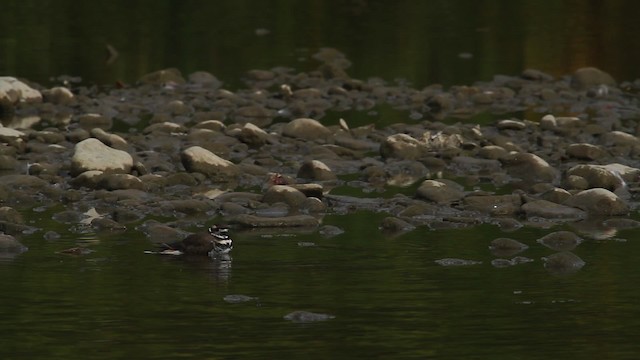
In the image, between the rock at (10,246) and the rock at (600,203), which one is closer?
the rock at (10,246)

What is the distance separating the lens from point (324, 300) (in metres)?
11.2

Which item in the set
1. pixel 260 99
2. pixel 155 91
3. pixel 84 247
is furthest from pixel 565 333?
pixel 155 91

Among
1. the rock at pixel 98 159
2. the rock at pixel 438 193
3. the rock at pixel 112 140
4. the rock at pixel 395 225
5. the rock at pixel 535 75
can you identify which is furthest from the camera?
the rock at pixel 535 75

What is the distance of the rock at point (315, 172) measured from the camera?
17.9 metres

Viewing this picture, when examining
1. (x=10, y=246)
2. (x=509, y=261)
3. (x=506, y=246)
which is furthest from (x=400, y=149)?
(x=10, y=246)

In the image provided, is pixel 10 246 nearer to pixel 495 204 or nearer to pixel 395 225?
pixel 395 225

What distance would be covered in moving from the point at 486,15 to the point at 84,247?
26355 mm

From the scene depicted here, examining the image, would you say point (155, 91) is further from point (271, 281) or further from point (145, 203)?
point (271, 281)

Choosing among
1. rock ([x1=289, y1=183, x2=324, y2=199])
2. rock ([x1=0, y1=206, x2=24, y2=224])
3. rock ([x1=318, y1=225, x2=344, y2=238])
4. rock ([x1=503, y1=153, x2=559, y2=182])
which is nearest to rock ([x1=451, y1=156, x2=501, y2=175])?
rock ([x1=503, y1=153, x2=559, y2=182])

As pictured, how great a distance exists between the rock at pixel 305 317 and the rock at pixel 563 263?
7.85ft

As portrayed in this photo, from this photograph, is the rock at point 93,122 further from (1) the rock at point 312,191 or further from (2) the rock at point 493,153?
(1) the rock at point 312,191

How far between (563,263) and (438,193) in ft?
11.9

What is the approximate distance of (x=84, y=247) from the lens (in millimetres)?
13422

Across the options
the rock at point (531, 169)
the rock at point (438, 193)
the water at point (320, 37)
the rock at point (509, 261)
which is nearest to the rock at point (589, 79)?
the water at point (320, 37)
